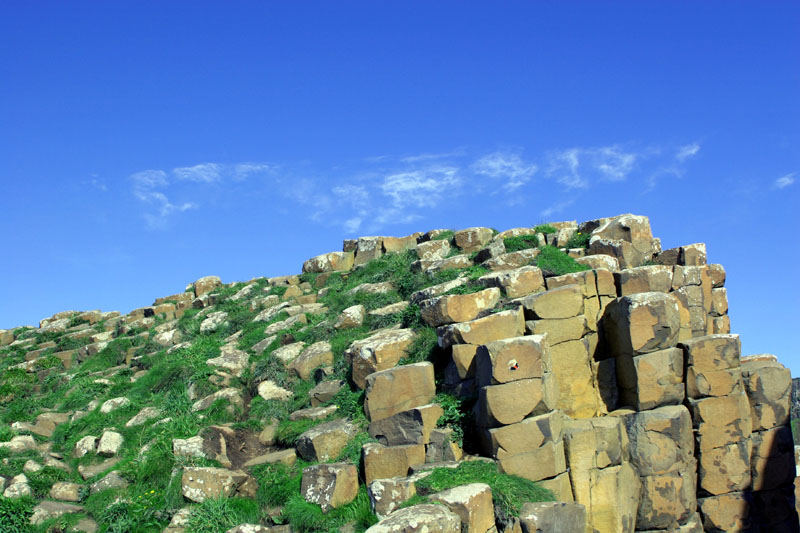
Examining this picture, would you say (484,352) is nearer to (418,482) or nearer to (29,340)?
(418,482)

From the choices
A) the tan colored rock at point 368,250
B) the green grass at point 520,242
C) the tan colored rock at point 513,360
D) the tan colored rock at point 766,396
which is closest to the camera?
the tan colored rock at point 513,360

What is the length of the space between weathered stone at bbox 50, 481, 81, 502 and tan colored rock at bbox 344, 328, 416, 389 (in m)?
5.49

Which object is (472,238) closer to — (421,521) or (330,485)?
(330,485)

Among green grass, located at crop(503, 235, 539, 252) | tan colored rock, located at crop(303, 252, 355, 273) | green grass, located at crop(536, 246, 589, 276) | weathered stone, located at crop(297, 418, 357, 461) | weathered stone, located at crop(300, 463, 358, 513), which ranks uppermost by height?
tan colored rock, located at crop(303, 252, 355, 273)

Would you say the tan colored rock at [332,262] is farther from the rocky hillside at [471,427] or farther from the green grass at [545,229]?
the rocky hillside at [471,427]

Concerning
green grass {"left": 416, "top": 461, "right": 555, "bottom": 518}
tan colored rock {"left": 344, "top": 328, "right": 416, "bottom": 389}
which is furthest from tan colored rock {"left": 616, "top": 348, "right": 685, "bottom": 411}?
tan colored rock {"left": 344, "top": 328, "right": 416, "bottom": 389}

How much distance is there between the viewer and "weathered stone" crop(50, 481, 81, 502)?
1253 cm

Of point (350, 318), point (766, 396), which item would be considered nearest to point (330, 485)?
point (350, 318)

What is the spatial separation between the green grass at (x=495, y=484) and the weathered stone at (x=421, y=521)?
0.80 meters

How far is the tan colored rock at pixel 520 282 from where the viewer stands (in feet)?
45.8

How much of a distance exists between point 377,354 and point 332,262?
10928mm

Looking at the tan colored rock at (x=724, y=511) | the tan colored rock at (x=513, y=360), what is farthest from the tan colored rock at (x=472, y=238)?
the tan colored rock at (x=724, y=511)

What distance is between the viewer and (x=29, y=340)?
26.9 m

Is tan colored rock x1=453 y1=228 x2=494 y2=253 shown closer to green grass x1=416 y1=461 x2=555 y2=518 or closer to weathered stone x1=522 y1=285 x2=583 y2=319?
weathered stone x1=522 y1=285 x2=583 y2=319
